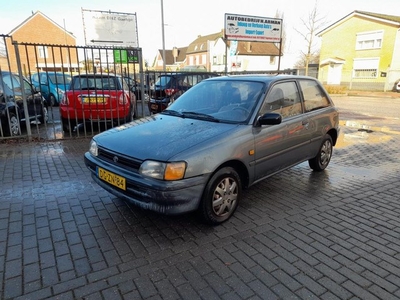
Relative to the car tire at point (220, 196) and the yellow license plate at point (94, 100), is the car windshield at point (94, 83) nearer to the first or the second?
the yellow license plate at point (94, 100)

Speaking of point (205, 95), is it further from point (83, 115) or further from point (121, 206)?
point (83, 115)

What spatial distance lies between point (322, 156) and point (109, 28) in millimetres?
17826

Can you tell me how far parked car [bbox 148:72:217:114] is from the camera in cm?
981

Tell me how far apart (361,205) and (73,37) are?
144 ft

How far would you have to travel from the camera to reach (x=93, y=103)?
7.68 m

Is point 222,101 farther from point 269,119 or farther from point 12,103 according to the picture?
point 12,103

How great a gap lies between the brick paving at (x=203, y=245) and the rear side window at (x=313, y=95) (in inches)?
51.9

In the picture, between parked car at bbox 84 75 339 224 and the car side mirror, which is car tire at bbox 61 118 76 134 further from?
the car side mirror

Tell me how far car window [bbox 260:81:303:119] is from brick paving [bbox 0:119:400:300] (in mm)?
1254

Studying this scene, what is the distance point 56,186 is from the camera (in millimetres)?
4512

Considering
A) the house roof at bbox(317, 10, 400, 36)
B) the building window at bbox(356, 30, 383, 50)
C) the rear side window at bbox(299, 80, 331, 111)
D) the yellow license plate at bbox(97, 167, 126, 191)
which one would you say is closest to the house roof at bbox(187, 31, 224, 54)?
the house roof at bbox(317, 10, 400, 36)

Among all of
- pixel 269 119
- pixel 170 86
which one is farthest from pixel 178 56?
pixel 269 119

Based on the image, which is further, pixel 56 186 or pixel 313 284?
pixel 56 186

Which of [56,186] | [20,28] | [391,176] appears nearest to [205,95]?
[56,186]
